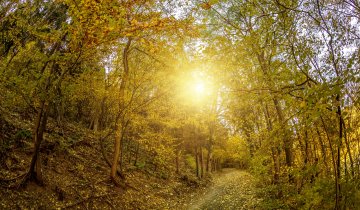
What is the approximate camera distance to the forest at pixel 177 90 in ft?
17.4

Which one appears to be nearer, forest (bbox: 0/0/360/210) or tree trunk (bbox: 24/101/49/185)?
forest (bbox: 0/0/360/210)

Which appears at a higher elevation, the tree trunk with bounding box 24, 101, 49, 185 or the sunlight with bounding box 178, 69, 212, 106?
the sunlight with bounding box 178, 69, 212, 106

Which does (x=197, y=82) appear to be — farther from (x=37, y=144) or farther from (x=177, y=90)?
(x=37, y=144)

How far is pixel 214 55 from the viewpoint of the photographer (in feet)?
27.8

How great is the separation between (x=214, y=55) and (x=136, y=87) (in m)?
5.22

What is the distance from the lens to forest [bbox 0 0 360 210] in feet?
17.4

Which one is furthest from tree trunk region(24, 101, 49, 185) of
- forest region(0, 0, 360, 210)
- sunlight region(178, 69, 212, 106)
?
sunlight region(178, 69, 212, 106)

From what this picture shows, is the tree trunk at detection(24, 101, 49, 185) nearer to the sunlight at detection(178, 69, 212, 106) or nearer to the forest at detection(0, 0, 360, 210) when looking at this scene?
the forest at detection(0, 0, 360, 210)

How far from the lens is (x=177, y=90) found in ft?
45.8

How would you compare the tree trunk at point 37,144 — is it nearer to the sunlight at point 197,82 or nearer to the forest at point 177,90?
the forest at point 177,90

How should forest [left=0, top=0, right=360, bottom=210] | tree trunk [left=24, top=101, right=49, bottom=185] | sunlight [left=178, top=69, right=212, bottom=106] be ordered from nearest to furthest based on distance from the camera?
forest [left=0, top=0, right=360, bottom=210], tree trunk [left=24, top=101, right=49, bottom=185], sunlight [left=178, top=69, right=212, bottom=106]

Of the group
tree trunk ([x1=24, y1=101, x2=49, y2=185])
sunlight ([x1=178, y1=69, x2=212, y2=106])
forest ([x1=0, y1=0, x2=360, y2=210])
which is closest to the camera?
forest ([x1=0, y1=0, x2=360, y2=210])

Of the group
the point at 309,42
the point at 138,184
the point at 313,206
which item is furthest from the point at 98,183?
the point at 309,42

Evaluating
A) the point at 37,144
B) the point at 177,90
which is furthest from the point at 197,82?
the point at 37,144
